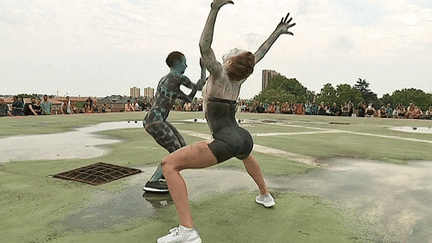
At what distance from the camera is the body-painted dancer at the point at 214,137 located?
2.60 meters

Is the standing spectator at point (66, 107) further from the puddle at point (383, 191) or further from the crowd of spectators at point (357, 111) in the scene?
the puddle at point (383, 191)

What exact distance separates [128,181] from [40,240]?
76.7 inches

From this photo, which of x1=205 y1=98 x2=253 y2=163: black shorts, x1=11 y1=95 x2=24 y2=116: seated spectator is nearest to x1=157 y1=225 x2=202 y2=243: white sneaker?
x1=205 y1=98 x2=253 y2=163: black shorts

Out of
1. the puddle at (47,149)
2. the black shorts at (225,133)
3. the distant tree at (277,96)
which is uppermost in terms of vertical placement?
the distant tree at (277,96)

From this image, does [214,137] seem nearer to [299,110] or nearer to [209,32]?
[209,32]

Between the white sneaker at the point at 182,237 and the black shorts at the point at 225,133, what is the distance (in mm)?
637

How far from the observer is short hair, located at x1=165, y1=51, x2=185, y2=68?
3789mm

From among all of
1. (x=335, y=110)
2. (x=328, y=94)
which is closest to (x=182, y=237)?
(x=335, y=110)

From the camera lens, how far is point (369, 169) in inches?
226

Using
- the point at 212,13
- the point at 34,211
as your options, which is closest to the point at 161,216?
the point at 34,211

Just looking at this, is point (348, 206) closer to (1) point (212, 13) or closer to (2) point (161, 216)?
(2) point (161, 216)

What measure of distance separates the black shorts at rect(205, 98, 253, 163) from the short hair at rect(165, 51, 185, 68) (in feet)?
3.96

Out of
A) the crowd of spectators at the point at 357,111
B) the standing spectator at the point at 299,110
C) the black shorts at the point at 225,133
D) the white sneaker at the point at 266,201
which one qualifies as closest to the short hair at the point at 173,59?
the black shorts at the point at 225,133

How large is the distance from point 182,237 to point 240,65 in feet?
5.04
